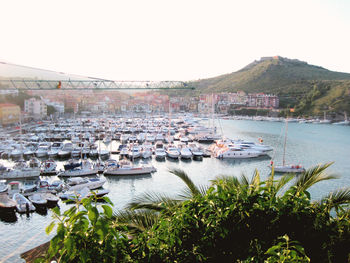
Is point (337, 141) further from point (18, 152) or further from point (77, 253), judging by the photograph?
point (77, 253)

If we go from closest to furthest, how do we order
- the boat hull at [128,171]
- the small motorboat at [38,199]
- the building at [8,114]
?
the small motorboat at [38,199], the boat hull at [128,171], the building at [8,114]

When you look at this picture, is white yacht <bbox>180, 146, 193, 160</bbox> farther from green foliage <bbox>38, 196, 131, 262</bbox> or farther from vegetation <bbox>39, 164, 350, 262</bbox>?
green foliage <bbox>38, 196, 131, 262</bbox>

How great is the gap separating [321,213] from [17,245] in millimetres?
6951

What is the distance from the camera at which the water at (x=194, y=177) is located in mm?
6906

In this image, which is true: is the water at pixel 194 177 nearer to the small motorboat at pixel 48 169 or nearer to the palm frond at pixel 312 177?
the palm frond at pixel 312 177

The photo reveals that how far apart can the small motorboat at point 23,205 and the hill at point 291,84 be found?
38388 millimetres

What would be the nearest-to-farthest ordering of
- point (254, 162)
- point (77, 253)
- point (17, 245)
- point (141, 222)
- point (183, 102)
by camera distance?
point (77, 253)
point (141, 222)
point (17, 245)
point (254, 162)
point (183, 102)

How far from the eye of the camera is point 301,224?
1.42 metres

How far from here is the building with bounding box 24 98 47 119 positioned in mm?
28730

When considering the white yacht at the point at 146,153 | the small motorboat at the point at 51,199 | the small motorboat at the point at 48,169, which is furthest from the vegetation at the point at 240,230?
the white yacht at the point at 146,153

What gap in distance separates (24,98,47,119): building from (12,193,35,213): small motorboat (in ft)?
73.5

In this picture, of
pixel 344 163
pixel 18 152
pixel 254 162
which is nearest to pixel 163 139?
pixel 254 162

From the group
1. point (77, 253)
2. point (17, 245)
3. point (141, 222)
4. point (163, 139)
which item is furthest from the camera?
point (163, 139)

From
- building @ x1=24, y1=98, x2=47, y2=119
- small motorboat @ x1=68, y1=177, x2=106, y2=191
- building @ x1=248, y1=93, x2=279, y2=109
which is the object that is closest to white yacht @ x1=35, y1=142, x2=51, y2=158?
small motorboat @ x1=68, y1=177, x2=106, y2=191
